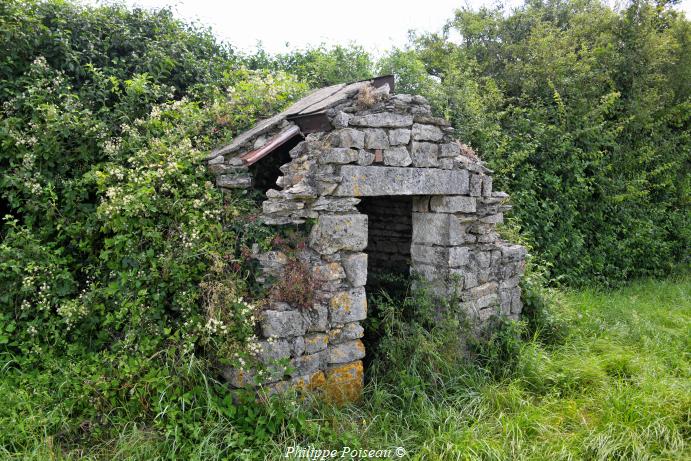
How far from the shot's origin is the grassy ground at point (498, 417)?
3529 millimetres

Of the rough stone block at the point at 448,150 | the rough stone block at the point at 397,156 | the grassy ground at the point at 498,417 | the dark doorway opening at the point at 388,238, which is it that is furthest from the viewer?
the dark doorway opening at the point at 388,238

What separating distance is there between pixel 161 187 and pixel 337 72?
5.37 metres

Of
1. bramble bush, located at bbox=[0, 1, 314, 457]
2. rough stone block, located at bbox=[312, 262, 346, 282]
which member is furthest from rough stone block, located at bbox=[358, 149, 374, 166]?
bramble bush, located at bbox=[0, 1, 314, 457]

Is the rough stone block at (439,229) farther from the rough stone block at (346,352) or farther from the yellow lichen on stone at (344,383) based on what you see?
the yellow lichen on stone at (344,383)

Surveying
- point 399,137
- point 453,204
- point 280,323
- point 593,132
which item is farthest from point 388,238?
point 593,132

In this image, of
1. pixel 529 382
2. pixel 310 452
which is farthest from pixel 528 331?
pixel 310 452

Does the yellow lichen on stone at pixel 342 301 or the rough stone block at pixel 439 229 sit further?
the rough stone block at pixel 439 229

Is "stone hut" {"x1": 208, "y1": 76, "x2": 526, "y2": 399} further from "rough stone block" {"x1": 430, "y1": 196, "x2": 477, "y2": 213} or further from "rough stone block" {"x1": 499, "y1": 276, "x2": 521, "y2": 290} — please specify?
"rough stone block" {"x1": 499, "y1": 276, "x2": 521, "y2": 290}

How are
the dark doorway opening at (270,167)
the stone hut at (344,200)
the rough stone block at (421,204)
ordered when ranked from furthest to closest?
the rough stone block at (421,204)
the dark doorway opening at (270,167)
the stone hut at (344,200)

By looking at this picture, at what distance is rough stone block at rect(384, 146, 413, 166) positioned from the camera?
4715 millimetres

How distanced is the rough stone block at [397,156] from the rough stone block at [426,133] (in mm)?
193

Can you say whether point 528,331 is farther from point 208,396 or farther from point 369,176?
point 208,396

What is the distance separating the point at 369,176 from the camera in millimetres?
4566

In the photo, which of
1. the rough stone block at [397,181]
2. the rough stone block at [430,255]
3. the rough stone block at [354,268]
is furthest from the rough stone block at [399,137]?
the rough stone block at [430,255]
